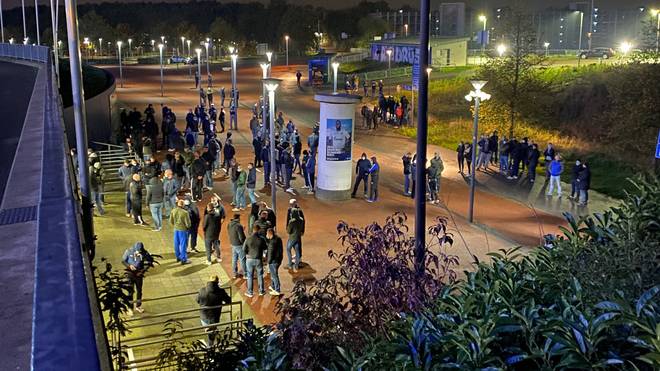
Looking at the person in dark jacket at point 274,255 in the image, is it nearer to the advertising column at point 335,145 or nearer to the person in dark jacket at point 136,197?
the person in dark jacket at point 136,197

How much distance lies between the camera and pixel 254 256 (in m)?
13.1

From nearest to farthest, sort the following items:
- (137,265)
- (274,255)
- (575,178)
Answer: (137,265), (274,255), (575,178)

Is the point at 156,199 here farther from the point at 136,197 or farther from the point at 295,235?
the point at 295,235

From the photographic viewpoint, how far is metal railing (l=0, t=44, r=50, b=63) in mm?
46897

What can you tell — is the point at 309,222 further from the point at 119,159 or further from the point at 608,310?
the point at 608,310

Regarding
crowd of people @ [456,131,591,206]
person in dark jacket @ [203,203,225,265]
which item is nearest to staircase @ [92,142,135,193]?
person in dark jacket @ [203,203,225,265]

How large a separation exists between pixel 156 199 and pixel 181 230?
109 inches

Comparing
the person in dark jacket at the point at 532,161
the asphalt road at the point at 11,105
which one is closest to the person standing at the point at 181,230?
the asphalt road at the point at 11,105

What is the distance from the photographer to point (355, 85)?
53094 millimetres

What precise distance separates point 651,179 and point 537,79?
91.7 feet

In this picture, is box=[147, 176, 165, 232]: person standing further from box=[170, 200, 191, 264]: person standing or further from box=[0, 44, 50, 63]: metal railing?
box=[0, 44, 50, 63]: metal railing

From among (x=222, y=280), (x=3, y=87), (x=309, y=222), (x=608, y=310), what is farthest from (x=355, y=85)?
(x=608, y=310)

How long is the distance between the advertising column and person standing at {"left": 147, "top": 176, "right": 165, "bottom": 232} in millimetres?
5311

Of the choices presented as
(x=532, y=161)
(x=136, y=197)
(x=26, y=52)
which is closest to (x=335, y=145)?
(x=136, y=197)
